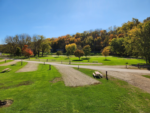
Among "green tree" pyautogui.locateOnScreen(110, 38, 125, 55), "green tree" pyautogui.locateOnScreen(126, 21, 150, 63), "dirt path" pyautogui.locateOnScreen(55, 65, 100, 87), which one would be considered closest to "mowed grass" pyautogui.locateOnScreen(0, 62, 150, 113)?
"dirt path" pyautogui.locateOnScreen(55, 65, 100, 87)

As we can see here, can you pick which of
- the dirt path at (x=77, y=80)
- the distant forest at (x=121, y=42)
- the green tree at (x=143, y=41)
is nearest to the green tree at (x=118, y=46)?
the distant forest at (x=121, y=42)

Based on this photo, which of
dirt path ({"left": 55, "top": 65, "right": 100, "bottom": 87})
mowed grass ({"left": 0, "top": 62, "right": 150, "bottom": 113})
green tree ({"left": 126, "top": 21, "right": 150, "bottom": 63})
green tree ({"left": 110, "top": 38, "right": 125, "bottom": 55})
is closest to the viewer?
mowed grass ({"left": 0, "top": 62, "right": 150, "bottom": 113})

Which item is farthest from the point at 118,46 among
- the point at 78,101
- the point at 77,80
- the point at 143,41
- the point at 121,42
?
the point at 78,101

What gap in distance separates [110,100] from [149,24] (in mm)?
33561

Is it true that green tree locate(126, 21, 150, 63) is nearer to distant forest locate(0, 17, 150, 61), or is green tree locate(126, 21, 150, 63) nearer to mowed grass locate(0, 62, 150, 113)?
distant forest locate(0, 17, 150, 61)

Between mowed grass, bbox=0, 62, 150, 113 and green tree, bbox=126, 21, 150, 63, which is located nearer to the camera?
mowed grass, bbox=0, 62, 150, 113

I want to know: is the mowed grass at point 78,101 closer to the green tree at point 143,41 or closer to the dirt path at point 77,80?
the dirt path at point 77,80

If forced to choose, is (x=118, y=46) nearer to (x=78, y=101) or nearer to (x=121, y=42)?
(x=121, y=42)

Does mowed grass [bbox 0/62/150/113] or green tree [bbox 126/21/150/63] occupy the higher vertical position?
green tree [bbox 126/21/150/63]

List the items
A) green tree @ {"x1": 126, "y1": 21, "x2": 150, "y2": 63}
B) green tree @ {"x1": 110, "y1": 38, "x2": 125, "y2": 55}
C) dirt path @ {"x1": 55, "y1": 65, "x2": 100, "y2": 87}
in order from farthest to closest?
green tree @ {"x1": 110, "y1": 38, "x2": 125, "y2": 55}, green tree @ {"x1": 126, "y1": 21, "x2": 150, "y2": 63}, dirt path @ {"x1": 55, "y1": 65, "x2": 100, "y2": 87}

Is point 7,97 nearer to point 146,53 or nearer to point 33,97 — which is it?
point 33,97

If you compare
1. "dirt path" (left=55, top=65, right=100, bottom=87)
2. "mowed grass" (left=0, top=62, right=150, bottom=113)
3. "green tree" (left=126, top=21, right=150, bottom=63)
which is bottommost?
"mowed grass" (left=0, top=62, right=150, bottom=113)

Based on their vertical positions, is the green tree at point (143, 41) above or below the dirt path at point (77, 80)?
above

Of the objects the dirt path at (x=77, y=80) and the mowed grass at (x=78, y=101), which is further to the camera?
the dirt path at (x=77, y=80)
